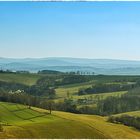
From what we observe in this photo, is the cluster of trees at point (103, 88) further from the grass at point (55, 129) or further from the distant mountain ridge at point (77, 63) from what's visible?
the grass at point (55, 129)

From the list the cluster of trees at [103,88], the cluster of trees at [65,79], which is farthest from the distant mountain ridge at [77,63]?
the cluster of trees at [103,88]

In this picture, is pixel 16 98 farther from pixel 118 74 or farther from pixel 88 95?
pixel 118 74

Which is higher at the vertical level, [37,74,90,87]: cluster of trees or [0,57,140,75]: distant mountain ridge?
[0,57,140,75]: distant mountain ridge

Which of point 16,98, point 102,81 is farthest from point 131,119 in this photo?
point 102,81

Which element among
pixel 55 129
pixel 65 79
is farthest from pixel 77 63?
pixel 55 129

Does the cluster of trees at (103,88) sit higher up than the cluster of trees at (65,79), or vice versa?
the cluster of trees at (65,79)

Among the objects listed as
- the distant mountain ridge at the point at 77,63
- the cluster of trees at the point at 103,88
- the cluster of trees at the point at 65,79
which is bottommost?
the cluster of trees at the point at 103,88

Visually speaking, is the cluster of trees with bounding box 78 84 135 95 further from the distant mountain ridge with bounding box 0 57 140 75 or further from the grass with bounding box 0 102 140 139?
the grass with bounding box 0 102 140 139

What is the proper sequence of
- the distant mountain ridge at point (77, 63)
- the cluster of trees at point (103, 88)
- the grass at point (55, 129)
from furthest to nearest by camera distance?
the cluster of trees at point (103, 88)
the distant mountain ridge at point (77, 63)
the grass at point (55, 129)

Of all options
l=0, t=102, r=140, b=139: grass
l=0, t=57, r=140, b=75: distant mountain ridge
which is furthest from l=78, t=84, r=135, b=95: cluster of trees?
l=0, t=102, r=140, b=139: grass

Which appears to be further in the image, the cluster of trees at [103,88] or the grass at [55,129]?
the cluster of trees at [103,88]

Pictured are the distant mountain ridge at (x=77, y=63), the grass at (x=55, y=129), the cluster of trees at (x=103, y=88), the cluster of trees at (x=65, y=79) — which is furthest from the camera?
the cluster of trees at (x=65, y=79)
